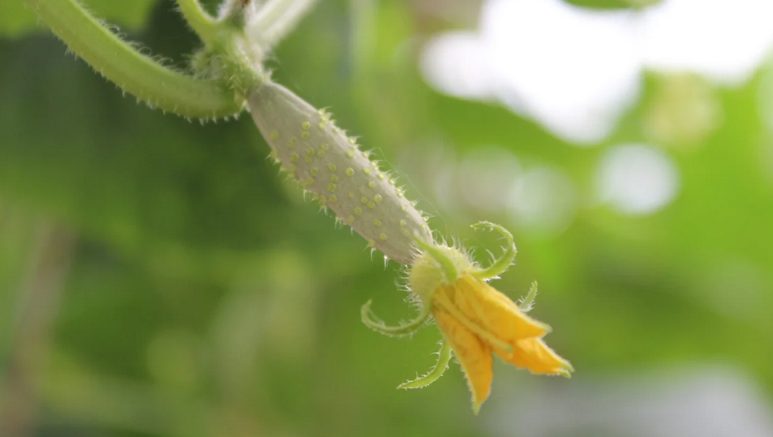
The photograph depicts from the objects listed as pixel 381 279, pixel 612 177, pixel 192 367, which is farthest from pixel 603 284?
pixel 192 367

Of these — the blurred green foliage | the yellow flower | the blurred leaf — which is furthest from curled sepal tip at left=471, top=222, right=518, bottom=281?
the blurred leaf

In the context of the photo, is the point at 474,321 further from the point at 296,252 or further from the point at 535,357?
the point at 296,252

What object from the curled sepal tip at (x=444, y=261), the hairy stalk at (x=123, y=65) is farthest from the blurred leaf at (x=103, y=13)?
the curled sepal tip at (x=444, y=261)

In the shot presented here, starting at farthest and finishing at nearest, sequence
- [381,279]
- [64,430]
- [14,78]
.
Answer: [64,430], [381,279], [14,78]

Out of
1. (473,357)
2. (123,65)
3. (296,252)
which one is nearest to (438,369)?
(473,357)

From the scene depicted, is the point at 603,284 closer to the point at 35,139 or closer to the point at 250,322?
the point at 250,322

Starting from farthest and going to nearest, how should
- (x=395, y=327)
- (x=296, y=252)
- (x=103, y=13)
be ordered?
1. (x=296, y=252)
2. (x=103, y=13)
3. (x=395, y=327)
